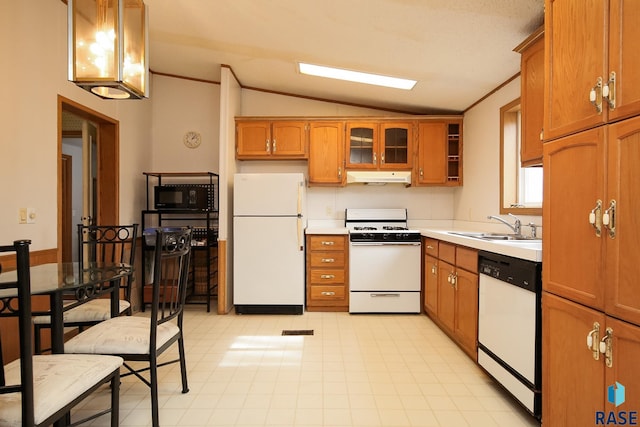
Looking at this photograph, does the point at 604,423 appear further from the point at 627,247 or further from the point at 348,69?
the point at 348,69

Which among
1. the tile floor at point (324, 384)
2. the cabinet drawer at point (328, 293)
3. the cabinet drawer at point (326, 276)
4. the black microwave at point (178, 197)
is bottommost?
the tile floor at point (324, 384)

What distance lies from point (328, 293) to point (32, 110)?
3.04 meters

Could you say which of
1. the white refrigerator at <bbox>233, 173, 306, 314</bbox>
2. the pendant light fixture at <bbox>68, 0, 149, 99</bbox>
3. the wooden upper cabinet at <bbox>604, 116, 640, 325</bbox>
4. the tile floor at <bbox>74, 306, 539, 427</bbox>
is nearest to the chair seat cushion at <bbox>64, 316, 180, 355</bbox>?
the tile floor at <bbox>74, 306, 539, 427</bbox>

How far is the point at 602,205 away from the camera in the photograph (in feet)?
4.16

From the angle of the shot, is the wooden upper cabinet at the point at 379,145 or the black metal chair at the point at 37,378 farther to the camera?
the wooden upper cabinet at the point at 379,145

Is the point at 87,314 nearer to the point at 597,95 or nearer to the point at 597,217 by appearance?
the point at 597,217

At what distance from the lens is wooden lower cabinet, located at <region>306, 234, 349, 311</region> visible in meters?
3.80

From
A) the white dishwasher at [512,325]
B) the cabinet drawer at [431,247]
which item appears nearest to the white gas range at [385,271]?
the cabinet drawer at [431,247]

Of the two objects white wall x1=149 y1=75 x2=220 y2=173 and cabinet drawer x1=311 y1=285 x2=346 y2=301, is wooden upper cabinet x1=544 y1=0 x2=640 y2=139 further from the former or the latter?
white wall x1=149 y1=75 x2=220 y2=173

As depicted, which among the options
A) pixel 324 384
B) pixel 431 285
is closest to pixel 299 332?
pixel 324 384

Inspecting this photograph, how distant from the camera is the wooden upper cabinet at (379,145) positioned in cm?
403

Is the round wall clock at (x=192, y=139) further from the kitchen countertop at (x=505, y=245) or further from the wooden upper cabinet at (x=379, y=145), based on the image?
the kitchen countertop at (x=505, y=245)

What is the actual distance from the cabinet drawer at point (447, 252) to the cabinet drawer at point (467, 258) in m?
0.08

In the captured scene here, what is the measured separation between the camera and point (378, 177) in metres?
4.00
